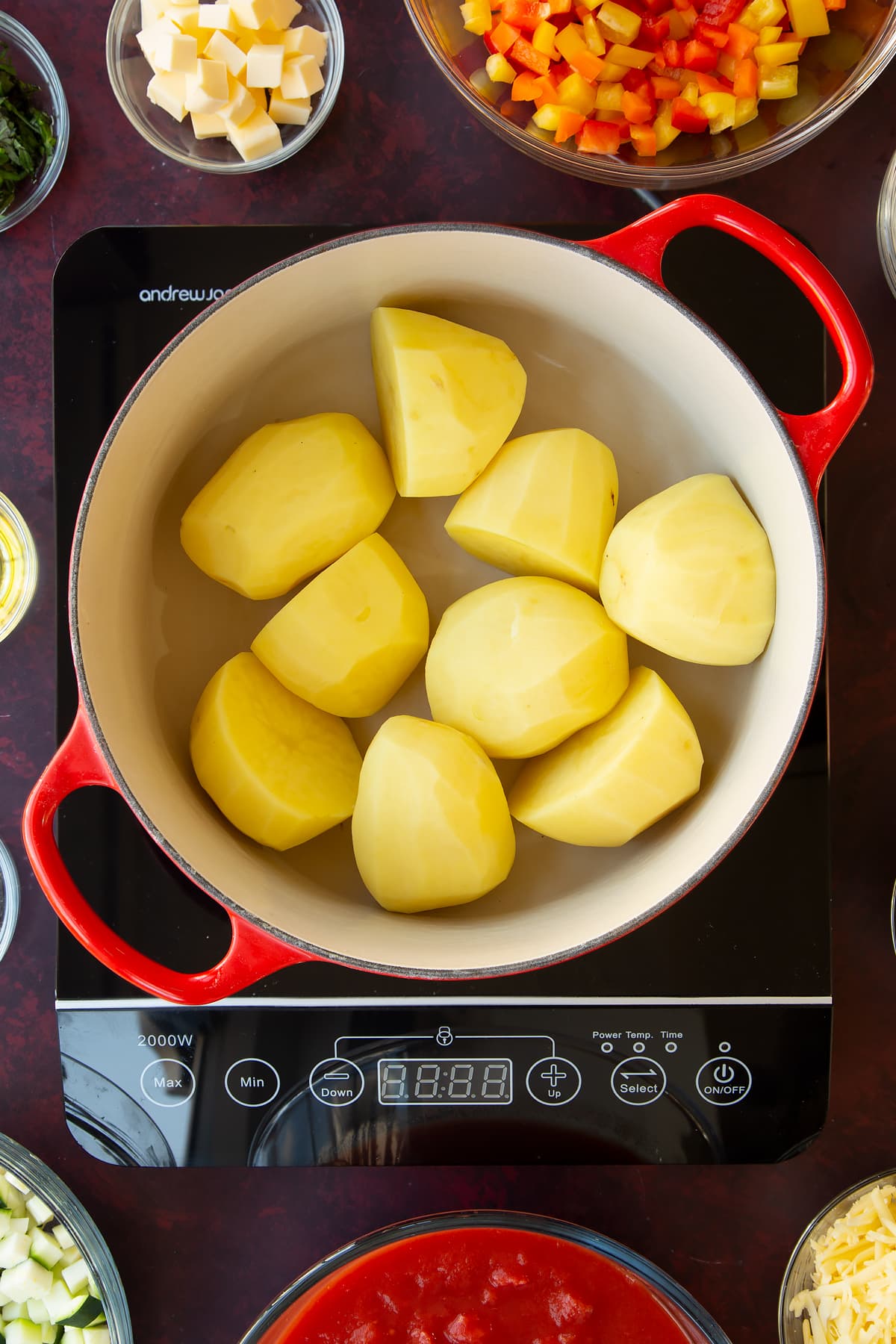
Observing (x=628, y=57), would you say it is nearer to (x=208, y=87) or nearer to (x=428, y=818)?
(x=208, y=87)

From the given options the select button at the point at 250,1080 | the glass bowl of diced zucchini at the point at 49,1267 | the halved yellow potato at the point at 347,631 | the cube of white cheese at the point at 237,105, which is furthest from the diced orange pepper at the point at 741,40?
the glass bowl of diced zucchini at the point at 49,1267

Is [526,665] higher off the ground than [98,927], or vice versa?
[526,665]

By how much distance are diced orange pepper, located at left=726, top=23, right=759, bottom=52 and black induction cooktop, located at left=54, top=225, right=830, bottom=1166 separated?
0.16m

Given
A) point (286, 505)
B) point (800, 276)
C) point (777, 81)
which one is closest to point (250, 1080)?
point (286, 505)

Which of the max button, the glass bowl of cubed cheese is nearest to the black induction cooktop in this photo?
the max button

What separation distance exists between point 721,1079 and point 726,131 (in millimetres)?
932

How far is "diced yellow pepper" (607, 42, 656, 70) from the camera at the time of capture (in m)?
0.91

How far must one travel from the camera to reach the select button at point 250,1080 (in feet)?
3.15

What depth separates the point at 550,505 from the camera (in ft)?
2.98

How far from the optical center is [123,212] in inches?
40.3

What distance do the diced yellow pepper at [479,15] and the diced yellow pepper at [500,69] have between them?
25mm

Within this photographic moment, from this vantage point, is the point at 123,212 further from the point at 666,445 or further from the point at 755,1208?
the point at 755,1208

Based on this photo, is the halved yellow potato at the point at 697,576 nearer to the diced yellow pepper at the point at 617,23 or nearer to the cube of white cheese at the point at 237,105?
the diced yellow pepper at the point at 617,23

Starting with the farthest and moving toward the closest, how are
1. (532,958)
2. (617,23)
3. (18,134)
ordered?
(18,134) < (617,23) < (532,958)
